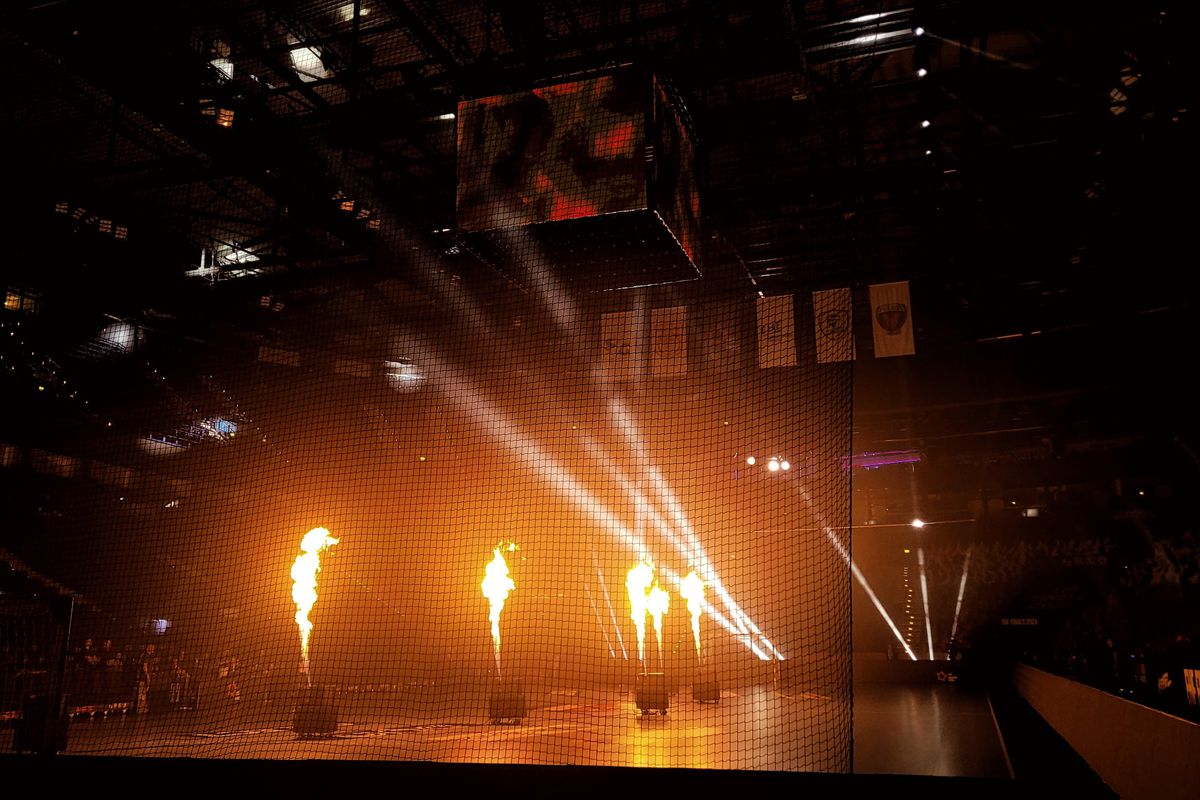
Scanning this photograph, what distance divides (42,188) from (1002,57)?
928cm

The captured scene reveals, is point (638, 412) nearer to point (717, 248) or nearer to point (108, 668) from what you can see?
point (717, 248)

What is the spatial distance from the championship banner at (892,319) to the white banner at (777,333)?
0.88 m

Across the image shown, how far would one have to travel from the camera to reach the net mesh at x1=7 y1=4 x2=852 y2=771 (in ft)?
25.2

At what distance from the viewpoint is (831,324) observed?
7.39m

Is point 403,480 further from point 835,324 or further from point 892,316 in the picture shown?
point 892,316

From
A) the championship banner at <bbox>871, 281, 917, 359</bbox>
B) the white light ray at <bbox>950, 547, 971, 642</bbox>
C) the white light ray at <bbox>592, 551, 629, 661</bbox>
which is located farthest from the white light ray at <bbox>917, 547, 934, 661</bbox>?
the championship banner at <bbox>871, 281, 917, 359</bbox>

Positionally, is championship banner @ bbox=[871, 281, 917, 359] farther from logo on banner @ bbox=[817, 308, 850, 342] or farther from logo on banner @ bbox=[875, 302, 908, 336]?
logo on banner @ bbox=[817, 308, 850, 342]

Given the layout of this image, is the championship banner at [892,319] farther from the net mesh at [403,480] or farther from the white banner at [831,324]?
the net mesh at [403,480]

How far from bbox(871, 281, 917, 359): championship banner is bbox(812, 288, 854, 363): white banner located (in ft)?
2.05

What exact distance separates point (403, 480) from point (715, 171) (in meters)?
7.02

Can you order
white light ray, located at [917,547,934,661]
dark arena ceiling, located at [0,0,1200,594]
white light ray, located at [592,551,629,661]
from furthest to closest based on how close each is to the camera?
white light ray, located at [917,547,934,661], white light ray, located at [592,551,629,661], dark arena ceiling, located at [0,0,1200,594]

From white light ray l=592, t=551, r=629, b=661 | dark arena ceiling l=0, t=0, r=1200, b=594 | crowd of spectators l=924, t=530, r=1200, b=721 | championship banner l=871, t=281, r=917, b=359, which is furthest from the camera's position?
white light ray l=592, t=551, r=629, b=661

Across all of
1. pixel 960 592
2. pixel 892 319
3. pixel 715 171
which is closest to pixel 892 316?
pixel 892 319

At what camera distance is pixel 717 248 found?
9133 millimetres
